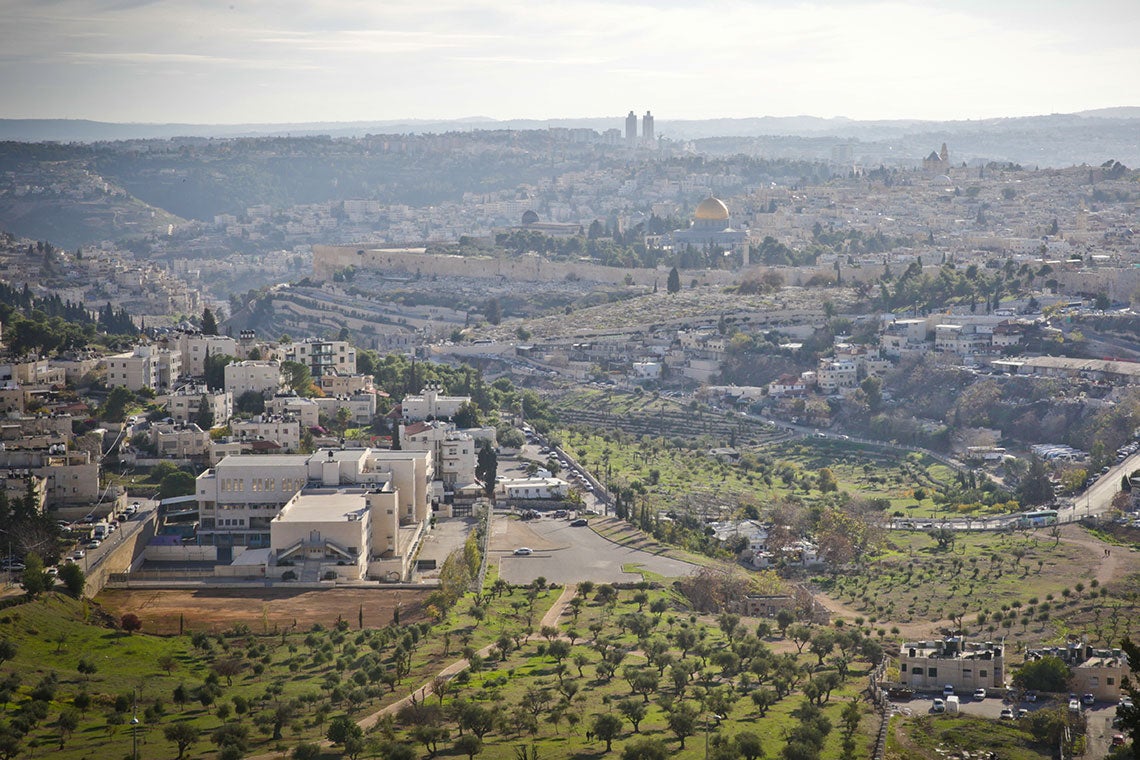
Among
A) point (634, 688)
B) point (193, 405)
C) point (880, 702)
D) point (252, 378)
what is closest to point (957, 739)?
point (880, 702)

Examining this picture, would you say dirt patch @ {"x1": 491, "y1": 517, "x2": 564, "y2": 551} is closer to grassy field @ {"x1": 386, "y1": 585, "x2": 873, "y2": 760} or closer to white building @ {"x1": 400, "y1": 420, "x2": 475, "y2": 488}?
white building @ {"x1": 400, "y1": 420, "x2": 475, "y2": 488}

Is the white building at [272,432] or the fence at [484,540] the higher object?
the white building at [272,432]

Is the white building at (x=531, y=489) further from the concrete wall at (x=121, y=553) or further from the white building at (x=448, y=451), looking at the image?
the concrete wall at (x=121, y=553)

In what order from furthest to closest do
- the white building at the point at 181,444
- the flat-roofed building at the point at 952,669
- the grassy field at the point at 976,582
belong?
the white building at the point at 181,444 → the grassy field at the point at 976,582 → the flat-roofed building at the point at 952,669

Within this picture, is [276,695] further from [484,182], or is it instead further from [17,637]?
[484,182]

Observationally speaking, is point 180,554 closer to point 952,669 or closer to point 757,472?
point 952,669

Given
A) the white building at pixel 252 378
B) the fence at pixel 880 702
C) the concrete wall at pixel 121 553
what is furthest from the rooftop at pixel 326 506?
the fence at pixel 880 702

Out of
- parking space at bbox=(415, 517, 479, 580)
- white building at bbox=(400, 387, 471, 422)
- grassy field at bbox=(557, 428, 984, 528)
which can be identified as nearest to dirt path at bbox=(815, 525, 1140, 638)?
grassy field at bbox=(557, 428, 984, 528)
